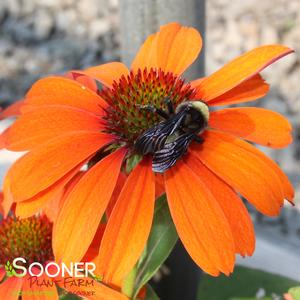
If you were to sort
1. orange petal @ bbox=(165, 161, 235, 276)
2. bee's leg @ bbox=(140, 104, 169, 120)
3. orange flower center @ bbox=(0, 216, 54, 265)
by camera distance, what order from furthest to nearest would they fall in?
orange flower center @ bbox=(0, 216, 54, 265) < bee's leg @ bbox=(140, 104, 169, 120) < orange petal @ bbox=(165, 161, 235, 276)

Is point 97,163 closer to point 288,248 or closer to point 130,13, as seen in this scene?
point 130,13

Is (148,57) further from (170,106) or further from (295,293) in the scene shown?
(295,293)

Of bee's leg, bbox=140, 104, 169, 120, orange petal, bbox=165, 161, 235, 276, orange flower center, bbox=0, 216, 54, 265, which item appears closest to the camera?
orange petal, bbox=165, 161, 235, 276

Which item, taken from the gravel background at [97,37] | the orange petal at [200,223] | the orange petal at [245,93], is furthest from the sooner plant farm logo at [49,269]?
the gravel background at [97,37]

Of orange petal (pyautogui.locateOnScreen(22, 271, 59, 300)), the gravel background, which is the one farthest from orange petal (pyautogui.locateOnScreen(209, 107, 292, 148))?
the gravel background

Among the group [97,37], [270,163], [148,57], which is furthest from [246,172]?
[97,37]

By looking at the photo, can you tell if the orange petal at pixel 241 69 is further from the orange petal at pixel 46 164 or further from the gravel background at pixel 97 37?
the gravel background at pixel 97 37

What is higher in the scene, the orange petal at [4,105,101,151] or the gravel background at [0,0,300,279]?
the orange petal at [4,105,101,151]

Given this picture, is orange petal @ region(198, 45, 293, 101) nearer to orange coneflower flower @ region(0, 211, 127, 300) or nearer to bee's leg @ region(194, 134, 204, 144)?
bee's leg @ region(194, 134, 204, 144)
